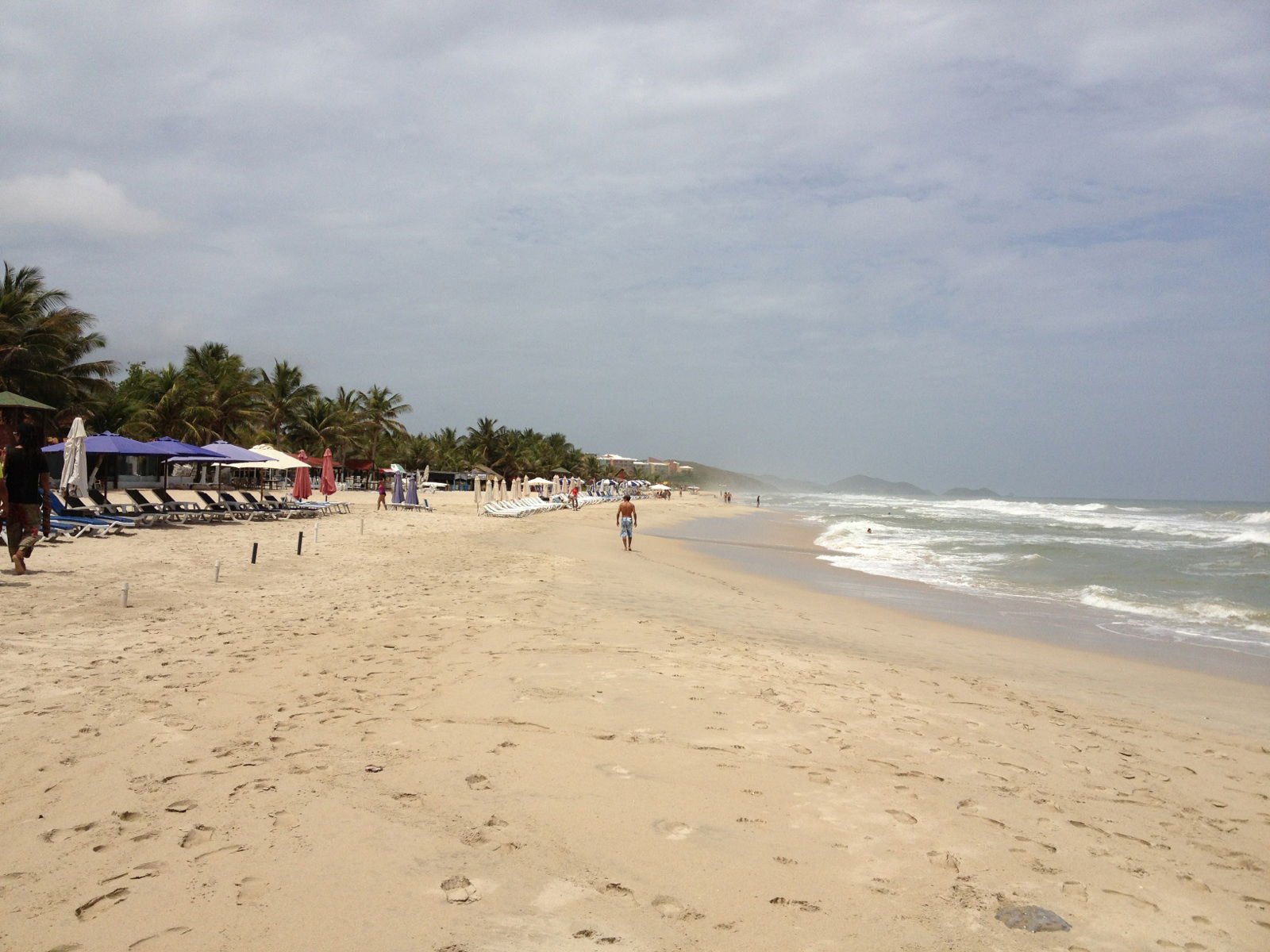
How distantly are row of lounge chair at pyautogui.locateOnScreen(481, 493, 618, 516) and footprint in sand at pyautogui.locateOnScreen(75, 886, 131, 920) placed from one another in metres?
26.4

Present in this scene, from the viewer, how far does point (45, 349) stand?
1054 inches

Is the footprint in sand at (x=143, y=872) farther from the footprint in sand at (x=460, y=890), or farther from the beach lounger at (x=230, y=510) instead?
the beach lounger at (x=230, y=510)

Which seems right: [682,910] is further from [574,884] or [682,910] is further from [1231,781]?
[1231,781]

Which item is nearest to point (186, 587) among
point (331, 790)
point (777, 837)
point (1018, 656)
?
point (331, 790)

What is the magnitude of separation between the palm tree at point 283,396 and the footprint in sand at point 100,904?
146 ft

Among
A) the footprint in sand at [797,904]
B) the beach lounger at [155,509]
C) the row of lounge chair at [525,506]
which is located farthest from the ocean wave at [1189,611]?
the row of lounge chair at [525,506]

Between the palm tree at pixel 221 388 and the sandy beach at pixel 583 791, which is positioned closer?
the sandy beach at pixel 583 791

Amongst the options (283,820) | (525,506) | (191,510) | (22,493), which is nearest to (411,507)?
(525,506)

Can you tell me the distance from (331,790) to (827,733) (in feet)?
9.25

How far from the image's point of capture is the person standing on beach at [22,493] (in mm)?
8648

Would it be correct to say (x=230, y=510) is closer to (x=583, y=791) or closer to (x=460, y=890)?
(x=583, y=791)

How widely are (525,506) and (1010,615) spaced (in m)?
23.7

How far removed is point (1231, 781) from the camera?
475 cm

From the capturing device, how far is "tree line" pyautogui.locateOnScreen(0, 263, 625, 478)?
26688 millimetres
